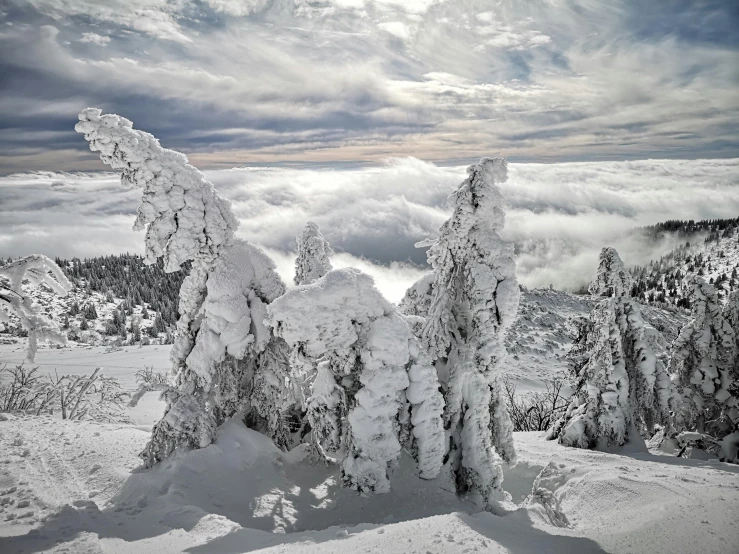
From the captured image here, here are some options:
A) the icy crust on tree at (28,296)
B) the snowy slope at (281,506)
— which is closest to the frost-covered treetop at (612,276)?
the snowy slope at (281,506)

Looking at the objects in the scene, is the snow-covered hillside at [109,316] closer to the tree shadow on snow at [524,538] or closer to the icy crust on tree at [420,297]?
the icy crust on tree at [420,297]

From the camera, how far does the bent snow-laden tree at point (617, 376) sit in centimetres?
1734

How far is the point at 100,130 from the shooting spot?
962 centimetres

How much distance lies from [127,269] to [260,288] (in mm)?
175409

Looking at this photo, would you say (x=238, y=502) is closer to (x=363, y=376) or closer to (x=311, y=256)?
(x=363, y=376)

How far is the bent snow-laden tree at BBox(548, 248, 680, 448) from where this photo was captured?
17.3m

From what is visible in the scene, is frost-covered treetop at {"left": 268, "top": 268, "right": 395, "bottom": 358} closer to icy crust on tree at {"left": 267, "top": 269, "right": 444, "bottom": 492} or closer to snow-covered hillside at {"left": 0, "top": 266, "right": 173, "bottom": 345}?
icy crust on tree at {"left": 267, "top": 269, "right": 444, "bottom": 492}

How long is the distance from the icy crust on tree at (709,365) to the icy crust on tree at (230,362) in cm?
1784

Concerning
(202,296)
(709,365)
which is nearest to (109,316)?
(202,296)

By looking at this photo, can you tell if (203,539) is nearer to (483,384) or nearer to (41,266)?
(41,266)

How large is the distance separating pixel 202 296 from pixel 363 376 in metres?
5.49

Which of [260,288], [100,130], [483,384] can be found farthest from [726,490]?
[100,130]

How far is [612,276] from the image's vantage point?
57.7ft

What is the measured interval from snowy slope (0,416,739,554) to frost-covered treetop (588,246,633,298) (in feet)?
25.8
